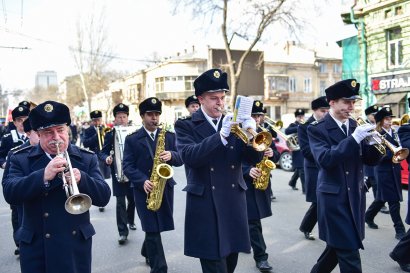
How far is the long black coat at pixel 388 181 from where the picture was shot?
22.9 ft

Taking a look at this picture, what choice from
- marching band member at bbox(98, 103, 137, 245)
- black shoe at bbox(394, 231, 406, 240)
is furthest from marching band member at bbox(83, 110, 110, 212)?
Result: black shoe at bbox(394, 231, 406, 240)

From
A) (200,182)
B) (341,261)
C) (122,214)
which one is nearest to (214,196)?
(200,182)

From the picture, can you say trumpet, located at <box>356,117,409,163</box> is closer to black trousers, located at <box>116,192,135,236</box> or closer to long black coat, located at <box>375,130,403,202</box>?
long black coat, located at <box>375,130,403,202</box>

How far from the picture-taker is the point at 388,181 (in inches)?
279

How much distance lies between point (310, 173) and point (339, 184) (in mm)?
2977

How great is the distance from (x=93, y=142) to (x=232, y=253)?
6.74 meters

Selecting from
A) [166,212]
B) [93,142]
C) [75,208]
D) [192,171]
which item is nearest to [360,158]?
[192,171]

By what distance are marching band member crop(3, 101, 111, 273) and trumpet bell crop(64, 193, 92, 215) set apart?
17 centimetres

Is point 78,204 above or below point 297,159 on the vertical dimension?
above

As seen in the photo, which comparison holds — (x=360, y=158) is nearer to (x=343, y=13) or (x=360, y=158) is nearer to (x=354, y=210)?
(x=354, y=210)

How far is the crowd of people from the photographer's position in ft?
10.3

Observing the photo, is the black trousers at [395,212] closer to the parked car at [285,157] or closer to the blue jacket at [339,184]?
the blue jacket at [339,184]

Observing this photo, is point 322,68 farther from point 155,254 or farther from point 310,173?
point 155,254

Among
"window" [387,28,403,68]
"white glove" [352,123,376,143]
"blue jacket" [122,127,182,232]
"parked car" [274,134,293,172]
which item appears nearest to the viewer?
"white glove" [352,123,376,143]
